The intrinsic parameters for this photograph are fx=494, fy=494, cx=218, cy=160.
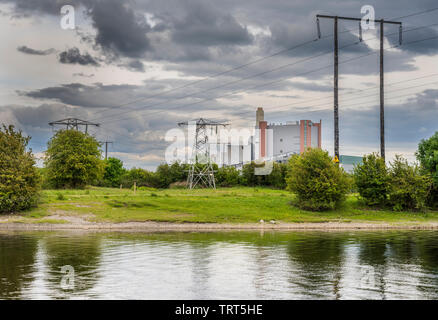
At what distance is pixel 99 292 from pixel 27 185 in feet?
110

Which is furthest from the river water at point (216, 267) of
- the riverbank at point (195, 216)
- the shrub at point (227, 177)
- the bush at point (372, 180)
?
the shrub at point (227, 177)

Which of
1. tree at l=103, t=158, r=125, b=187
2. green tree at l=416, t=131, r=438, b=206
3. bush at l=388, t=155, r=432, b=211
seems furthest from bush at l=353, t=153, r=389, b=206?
tree at l=103, t=158, r=125, b=187

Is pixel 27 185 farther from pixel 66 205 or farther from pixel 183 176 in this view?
pixel 183 176

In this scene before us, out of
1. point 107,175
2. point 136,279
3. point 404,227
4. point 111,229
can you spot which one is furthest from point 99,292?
point 107,175

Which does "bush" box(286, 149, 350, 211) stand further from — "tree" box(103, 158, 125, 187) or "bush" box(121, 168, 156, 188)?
"tree" box(103, 158, 125, 187)

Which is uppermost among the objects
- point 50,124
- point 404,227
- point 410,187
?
point 50,124

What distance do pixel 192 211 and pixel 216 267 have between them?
2691 cm

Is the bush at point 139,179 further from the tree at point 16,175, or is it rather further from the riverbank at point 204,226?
the riverbank at point 204,226

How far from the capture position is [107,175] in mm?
129625

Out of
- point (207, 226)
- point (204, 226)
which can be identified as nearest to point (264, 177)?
point (207, 226)

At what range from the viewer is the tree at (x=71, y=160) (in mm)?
76375

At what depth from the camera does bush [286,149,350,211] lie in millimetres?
53500

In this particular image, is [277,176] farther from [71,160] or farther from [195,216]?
[195,216]

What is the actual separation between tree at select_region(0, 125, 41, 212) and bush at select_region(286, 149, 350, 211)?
27.5 meters
